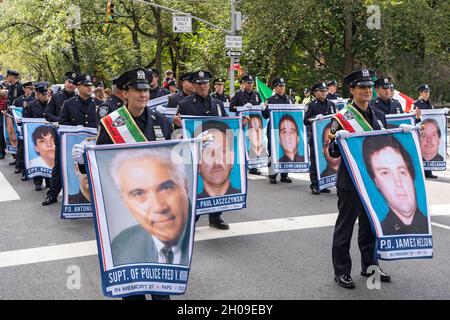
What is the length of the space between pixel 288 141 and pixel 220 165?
3.98 metres

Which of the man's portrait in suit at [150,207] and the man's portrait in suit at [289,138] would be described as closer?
the man's portrait in suit at [150,207]

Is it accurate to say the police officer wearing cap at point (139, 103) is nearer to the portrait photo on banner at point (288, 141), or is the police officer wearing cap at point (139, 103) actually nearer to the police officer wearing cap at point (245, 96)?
the portrait photo on banner at point (288, 141)

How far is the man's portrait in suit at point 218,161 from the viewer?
7.09 meters

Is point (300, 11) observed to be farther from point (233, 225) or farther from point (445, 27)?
point (233, 225)

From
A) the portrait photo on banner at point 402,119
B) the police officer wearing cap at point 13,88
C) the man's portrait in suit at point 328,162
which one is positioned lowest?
the man's portrait in suit at point 328,162

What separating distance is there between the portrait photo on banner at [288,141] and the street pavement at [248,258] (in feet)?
6.02

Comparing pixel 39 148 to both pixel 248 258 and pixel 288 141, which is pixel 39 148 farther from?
pixel 248 258

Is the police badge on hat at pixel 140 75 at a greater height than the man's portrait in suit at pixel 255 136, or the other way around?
the police badge on hat at pixel 140 75

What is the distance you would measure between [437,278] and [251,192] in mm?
5142

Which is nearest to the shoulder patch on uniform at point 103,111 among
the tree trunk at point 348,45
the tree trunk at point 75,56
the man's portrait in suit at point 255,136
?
the man's portrait in suit at point 255,136

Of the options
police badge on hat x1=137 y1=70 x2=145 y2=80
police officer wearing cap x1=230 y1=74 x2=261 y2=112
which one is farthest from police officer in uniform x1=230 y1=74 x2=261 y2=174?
police badge on hat x1=137 y1=70 x2=145 y2=80

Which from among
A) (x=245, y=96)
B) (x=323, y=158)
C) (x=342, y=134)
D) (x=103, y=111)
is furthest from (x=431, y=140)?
(x=103, y=111)
